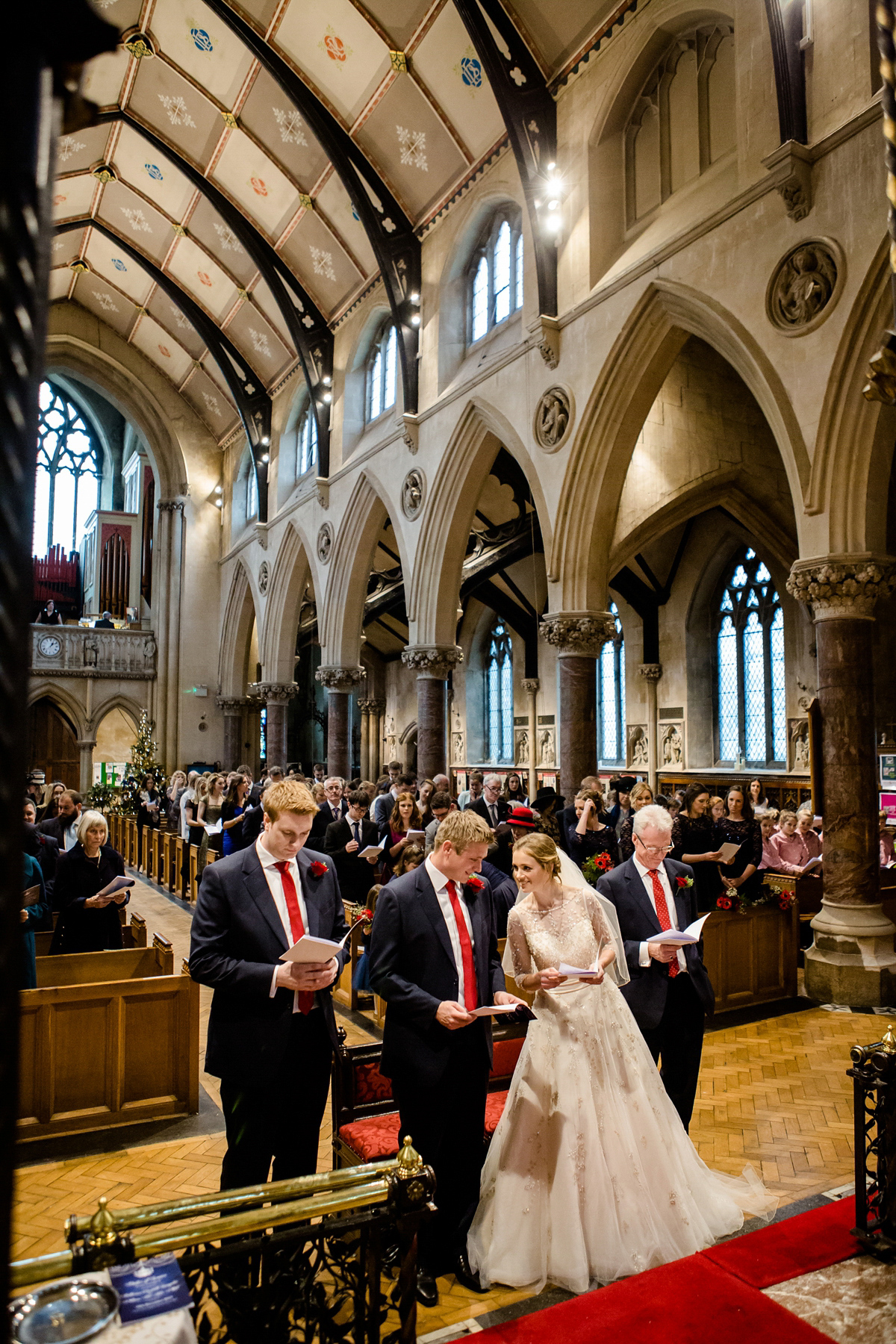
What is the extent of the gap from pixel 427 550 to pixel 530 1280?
10.5 meters

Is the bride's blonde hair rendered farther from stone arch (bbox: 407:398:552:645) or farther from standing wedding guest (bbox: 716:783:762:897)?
stone arch (bbox: 407:398:552:645)

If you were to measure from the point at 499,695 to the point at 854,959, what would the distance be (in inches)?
539

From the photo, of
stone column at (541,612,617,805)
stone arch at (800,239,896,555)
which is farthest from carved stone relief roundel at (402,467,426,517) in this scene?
stone arch at (800,239,896,555)

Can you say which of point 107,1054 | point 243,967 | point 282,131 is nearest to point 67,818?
point 107,1054

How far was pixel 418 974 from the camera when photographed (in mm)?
3016

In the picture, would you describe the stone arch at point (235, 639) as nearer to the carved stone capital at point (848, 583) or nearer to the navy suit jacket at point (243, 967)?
the carved stone capital at point (848, 583)

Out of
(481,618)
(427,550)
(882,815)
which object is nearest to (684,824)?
(882,815)

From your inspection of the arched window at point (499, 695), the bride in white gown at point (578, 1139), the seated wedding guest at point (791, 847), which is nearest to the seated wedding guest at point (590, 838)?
the seated wedding guest at point (791, 847)

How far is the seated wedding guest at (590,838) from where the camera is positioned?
6902mm

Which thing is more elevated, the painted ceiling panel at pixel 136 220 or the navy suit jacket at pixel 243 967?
the painted ceiling panel at pixel 136 220

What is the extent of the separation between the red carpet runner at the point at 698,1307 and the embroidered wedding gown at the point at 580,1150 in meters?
0.09

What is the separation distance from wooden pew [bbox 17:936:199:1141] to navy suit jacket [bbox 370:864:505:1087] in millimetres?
1988

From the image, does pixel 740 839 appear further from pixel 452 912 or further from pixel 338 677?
pixel 338 677

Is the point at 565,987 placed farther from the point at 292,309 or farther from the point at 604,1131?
the point at 292,309
